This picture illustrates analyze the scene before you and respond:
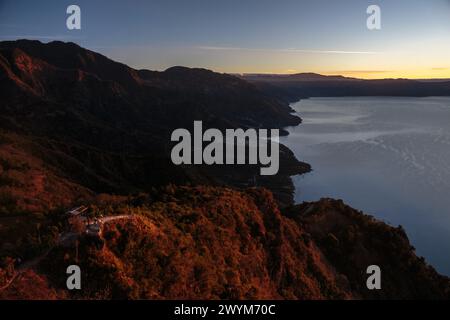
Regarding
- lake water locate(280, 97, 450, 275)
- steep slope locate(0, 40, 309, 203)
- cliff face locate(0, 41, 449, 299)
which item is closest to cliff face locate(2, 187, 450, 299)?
cliff face locate(0, 41, 449, 299)

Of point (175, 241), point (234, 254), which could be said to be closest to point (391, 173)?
point (234, 254)

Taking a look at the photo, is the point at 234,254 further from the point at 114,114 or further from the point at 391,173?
the point at 114,114

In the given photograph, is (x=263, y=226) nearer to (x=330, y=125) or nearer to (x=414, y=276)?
(x=414, y=276)

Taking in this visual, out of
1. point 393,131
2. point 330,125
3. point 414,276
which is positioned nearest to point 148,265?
point 414,276

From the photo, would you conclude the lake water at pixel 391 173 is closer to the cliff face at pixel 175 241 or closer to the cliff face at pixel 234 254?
the cliff face at pixel 234 254

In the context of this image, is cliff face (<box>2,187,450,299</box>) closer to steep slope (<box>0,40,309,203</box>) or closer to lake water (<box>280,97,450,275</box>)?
lake water (<box>280,97,450,275</box>)

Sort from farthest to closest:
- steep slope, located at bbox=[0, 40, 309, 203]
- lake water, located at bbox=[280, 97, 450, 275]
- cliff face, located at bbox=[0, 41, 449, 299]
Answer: steep slope, located at bbox=[0, 40, 309, 203] → lake water, located at bbox=[280, 97, 450, 275] → cliff face, located at bbox=[0, 41, 449, 299]

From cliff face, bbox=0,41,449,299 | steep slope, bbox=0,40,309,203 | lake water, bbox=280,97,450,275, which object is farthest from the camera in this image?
steep slope, bbox=0,40,309,203
